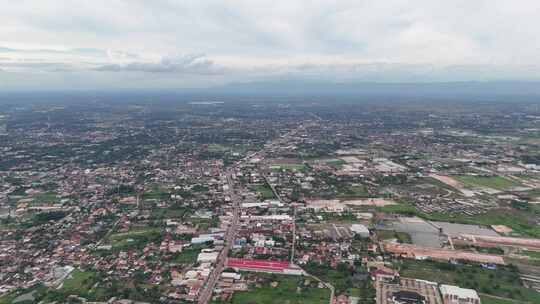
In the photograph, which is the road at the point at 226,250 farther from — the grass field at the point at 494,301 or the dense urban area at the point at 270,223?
the grass field at the point at 494,301

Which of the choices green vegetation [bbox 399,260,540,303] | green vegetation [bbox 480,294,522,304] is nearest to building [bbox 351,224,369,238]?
green vegetation [bbox 399,260,540,303]

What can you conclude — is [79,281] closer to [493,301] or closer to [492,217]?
[493,301]

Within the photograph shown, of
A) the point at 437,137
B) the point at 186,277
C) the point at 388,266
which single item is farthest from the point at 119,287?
the point at 437,137

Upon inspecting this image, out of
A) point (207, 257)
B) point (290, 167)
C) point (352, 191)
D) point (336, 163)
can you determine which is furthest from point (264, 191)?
point (336, 163)

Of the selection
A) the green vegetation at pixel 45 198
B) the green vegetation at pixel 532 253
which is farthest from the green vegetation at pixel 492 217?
the green vegetation at pixel 45 198

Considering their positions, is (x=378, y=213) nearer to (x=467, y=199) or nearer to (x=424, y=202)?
(x=424, y=202)

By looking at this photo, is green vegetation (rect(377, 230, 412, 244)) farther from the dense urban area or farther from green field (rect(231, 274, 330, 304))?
green field (rect(231, 274, 330, 304))
